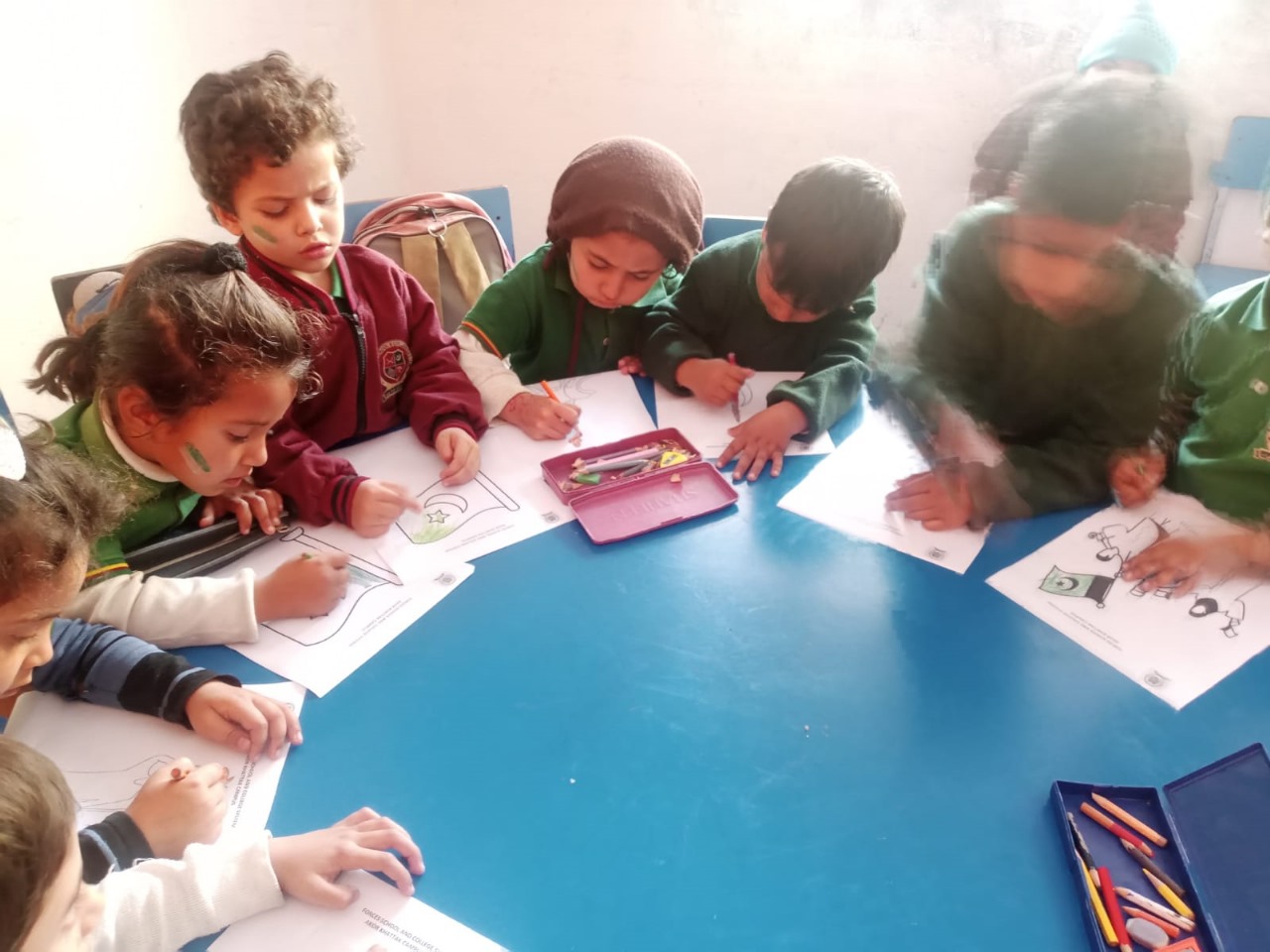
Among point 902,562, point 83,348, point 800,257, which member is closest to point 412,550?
point 83,348

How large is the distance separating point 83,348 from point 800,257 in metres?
0.86

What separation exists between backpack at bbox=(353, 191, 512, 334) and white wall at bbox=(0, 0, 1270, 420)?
1.65ft

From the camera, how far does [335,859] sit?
0.53 m

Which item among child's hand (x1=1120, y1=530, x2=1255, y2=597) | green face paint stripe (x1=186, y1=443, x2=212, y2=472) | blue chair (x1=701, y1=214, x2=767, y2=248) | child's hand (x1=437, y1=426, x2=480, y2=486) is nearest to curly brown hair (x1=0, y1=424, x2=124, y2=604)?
green face paint stripe (x1=186, y1=443, x2=212, y2=472)

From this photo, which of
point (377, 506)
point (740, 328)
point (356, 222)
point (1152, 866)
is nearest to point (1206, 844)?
point (1152, 866)

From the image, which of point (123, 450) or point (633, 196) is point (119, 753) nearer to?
point (123, 450)

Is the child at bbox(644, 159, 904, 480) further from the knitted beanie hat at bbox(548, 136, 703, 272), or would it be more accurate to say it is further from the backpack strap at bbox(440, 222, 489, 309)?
the backpack strap at bbox(440, 222, 489, 309)

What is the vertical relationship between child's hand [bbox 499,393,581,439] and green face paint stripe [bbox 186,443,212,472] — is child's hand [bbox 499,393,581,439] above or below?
below

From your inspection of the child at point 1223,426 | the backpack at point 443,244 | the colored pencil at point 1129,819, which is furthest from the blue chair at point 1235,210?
the backpack at point 443,244

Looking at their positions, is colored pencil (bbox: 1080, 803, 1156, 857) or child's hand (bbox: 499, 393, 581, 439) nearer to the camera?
colored pencil (bbox: 1080, 803, 1156, 857)

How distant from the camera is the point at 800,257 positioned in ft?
3.63

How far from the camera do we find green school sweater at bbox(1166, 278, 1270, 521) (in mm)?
907

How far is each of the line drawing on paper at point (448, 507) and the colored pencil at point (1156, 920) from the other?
65 cm

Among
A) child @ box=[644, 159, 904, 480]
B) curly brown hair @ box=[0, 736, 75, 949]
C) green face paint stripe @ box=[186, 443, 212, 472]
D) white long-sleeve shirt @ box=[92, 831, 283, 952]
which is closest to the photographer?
curly brown hair @ box=[0, 736, 75, 949]
